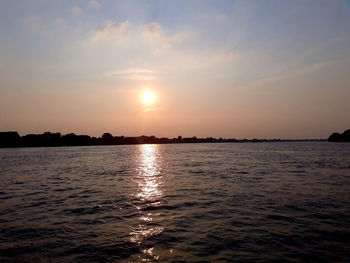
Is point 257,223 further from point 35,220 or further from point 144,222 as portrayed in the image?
point 35,220

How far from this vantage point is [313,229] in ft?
39.9

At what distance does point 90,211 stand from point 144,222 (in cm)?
459

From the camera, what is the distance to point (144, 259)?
8992 millimetres

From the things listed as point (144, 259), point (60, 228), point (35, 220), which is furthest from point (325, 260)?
point (35, 220)

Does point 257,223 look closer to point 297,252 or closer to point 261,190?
point 297,252

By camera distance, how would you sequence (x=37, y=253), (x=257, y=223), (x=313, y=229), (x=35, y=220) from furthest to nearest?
(x=35, y=220)
(x=257, y=223)
(x=313, y=229)
(x=37, y=253)

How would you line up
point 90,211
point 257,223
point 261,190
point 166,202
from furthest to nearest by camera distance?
point 261,190 → point 166,202 → point 90,211 → point 257,223

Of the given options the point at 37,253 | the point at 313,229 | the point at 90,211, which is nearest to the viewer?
the point at 37,253

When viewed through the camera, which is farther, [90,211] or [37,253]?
[90,211]

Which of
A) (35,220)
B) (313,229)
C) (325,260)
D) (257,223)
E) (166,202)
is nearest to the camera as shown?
(325,260)

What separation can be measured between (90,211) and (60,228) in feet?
11.2

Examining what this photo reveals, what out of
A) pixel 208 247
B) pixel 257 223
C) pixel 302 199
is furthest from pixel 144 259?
pixel 302 199

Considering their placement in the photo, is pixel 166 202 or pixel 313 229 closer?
pixel 313 229

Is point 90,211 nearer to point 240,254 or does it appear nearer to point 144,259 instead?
point 144,259
